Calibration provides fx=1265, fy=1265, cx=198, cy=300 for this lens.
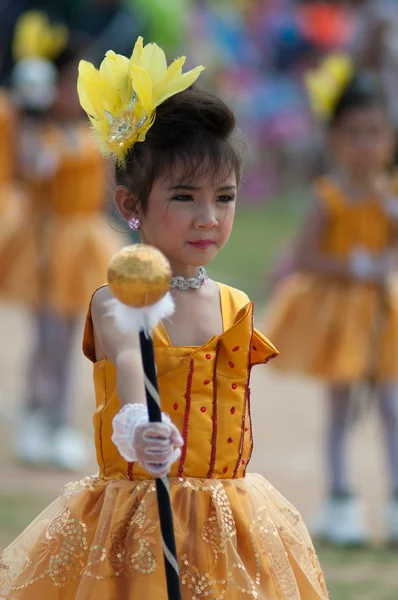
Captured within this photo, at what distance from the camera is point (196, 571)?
2438 mm

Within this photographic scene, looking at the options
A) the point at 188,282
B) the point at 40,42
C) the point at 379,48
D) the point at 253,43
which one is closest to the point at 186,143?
the point at 188,282

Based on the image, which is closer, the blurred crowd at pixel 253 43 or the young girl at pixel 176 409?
the young girl at pixel 176 409

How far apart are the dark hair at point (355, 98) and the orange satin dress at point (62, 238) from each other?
4.94ft

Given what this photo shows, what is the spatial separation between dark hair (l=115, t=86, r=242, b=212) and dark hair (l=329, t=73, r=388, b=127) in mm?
2327

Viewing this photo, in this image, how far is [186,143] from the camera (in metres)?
2.52

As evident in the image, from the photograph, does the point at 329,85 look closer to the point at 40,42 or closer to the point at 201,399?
the point at 40,42

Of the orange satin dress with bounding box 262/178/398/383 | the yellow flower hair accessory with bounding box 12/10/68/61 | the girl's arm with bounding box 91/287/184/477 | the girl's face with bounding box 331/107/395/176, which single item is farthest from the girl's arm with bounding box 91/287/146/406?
the yellow flower hair accessory with bounding box 12/10/68/61

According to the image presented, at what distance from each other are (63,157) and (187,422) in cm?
361

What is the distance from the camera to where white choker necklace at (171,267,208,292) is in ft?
8.54

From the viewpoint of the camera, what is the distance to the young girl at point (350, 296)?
475cm

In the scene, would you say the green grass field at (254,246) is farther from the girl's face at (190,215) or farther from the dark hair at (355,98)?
the girl's face at (190,215)

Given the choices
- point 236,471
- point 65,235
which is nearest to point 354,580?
point 236,471

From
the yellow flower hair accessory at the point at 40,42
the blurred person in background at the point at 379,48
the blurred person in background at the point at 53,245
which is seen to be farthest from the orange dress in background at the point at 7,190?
the blurred person in background at the point at 379,48

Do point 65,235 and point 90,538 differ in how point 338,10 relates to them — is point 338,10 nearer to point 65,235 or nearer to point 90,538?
point 65,235
